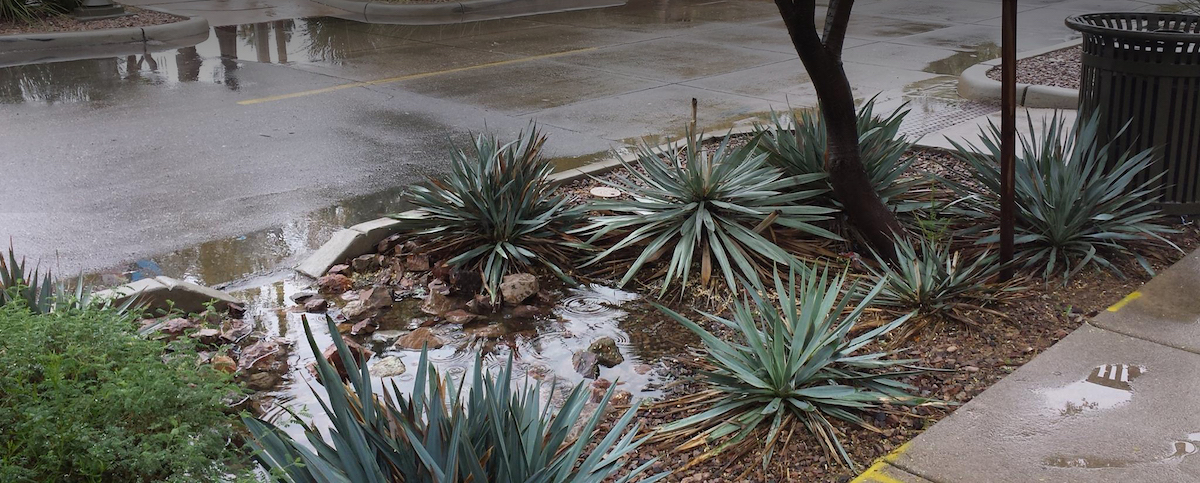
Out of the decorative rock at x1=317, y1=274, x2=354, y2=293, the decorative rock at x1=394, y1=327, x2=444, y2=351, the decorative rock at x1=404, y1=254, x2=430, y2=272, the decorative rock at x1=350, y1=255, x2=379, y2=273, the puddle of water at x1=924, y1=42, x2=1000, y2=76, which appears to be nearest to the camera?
the decorative rock at x1=394, y1=327, x2=444, y2=351

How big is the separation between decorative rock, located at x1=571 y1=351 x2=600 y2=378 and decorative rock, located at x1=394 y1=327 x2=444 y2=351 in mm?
685

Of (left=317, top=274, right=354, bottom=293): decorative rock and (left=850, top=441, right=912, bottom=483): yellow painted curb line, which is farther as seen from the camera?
(left=317, top=274, right=354, bottom=293): decorative rock

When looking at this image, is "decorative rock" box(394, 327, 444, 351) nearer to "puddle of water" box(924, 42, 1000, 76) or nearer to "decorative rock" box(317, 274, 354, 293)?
"decorative rock" box(317, 274, 354, 293)

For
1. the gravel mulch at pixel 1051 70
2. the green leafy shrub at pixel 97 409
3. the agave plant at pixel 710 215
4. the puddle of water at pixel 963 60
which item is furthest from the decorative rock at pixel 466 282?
the puddle of water at pixel 963 60

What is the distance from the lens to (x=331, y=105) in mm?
10242

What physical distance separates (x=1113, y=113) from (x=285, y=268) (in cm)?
476

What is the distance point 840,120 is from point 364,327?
2646mm

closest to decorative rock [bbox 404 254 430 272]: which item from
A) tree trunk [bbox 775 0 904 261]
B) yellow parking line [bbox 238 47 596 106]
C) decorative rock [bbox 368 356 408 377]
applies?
decorative rock [bbox 368 356 408 377]

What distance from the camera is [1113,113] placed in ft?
18.8

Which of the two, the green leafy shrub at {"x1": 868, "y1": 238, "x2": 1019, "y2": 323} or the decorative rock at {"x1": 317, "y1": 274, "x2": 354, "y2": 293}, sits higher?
the green leafy shrub at {"x1": 868, "y1": 238, "x2": 1019, "y2": 323}

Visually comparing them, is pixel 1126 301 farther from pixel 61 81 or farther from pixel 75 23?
pixel 75 23

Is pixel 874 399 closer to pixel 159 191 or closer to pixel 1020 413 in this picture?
pixel 1020 413

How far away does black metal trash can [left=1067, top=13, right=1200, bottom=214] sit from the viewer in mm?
5496

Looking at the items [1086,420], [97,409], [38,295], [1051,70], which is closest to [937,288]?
[1086,420]
